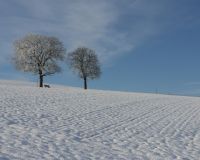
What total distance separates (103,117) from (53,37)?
58656 mm

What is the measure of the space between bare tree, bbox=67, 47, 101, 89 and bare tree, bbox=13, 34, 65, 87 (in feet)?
28.8

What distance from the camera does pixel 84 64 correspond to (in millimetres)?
86938

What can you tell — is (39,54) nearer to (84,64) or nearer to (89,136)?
(84,64)

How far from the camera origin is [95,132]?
1778 centimetres

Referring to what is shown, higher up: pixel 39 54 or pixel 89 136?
pixel 39 54

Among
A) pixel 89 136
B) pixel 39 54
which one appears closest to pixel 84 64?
pixel 39 54

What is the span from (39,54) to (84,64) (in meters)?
13.2

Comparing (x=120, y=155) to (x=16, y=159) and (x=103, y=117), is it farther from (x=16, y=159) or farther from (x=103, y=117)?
(x=103, y=117)

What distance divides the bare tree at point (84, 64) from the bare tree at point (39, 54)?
877cm

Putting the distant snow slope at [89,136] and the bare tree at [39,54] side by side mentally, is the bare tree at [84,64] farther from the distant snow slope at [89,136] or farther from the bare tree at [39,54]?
the distant snow slope at [89,136]

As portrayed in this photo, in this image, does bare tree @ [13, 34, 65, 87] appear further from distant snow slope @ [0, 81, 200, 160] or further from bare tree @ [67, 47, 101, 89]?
distant snow slope @ [0, 81, 200, 160]

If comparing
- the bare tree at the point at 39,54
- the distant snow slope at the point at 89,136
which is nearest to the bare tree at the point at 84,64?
the bare tree at the point at 39,54

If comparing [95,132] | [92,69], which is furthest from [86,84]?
[95,132]

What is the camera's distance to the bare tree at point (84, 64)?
8631 cm
